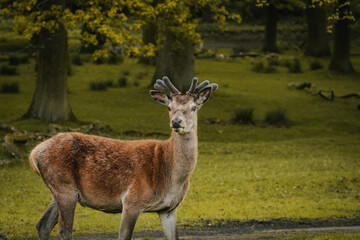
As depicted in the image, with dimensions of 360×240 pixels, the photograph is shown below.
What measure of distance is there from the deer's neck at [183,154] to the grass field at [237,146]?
2612 millimetres

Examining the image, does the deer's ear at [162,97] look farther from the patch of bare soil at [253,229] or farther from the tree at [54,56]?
the tree at [54,56]

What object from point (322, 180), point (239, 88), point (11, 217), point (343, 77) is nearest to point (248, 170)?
point (322, 180)

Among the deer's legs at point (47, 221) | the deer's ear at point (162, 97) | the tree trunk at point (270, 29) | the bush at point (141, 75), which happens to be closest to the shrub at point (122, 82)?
the bush at point (141, 75)

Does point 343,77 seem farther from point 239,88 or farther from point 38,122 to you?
point 38,122

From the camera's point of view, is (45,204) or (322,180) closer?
(45,204)

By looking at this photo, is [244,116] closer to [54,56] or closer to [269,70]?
[54,56]

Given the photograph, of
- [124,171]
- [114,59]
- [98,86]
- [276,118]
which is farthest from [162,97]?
[114,59]

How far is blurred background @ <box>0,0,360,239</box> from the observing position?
38.9 ft

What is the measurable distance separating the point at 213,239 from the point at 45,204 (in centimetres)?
443

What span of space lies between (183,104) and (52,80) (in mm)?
13768

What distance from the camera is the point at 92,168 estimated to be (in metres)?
7.43

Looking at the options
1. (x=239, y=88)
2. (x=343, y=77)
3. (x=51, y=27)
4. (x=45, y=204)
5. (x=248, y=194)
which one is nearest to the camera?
(x=45, y=204)

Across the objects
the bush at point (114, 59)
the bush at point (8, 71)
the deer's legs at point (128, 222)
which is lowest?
the bush at point (114, 59)

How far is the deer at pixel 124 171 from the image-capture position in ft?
23.7
